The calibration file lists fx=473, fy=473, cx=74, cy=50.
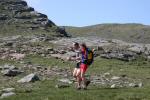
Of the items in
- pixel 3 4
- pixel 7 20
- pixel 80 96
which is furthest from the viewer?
pixel 3 4

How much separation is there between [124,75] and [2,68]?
33.4 feet

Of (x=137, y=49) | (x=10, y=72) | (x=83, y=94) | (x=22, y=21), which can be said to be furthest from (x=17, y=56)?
(x=22, y=21)

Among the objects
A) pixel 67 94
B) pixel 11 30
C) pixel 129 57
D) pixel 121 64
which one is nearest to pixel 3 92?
pixel 67 94

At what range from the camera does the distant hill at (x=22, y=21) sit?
76.9 meters

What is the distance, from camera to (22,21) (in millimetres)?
86125

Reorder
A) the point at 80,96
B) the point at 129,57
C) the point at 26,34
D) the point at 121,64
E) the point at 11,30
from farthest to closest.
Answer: the point at 11,30 → the point at 26,34 → the point at 129,57 → the point at 121,64 → the point at 80,96

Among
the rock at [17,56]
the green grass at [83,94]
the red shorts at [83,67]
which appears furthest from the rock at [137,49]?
the green grass at [83,94]

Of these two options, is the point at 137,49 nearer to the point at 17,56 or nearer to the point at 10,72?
the point at 17,56

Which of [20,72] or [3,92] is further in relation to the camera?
[20,72]

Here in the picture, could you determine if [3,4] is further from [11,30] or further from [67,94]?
[67,94]

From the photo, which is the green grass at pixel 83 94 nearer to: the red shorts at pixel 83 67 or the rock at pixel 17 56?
the red shorts at pixel 83 67

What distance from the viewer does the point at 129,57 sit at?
182 feet

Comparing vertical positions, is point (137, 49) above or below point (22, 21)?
below

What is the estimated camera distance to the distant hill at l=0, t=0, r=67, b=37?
252 feet
